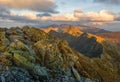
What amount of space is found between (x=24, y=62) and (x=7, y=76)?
634 inches

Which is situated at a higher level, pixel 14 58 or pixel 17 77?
pixel 14 58

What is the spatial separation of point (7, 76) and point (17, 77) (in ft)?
24.6

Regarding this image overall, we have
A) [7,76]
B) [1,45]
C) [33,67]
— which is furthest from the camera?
[1,45]

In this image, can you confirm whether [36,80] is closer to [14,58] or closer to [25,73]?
[25,73]

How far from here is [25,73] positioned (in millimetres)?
181875

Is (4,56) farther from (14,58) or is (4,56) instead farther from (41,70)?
(41,70)

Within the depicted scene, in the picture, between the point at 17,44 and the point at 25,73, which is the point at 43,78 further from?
the point at 17,44

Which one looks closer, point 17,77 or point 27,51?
point 17,77

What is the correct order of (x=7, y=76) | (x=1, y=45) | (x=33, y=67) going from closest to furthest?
(x=7, y=76) < (x=33, y=67) < (x=1, y=45)

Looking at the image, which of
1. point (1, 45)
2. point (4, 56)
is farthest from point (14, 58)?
point (1, 45)

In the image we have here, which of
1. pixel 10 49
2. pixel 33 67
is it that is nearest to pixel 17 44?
pixel 10 49

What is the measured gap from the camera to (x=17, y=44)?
19762 centimetres

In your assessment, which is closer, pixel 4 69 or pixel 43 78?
pixel 4 69

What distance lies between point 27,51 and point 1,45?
64.6ft
